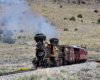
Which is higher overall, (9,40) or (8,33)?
(8,33)

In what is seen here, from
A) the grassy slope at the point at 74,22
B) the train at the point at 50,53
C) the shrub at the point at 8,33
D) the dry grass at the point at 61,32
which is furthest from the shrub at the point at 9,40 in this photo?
the train at the point at 50,53

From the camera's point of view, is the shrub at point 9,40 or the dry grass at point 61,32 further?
the shrub at point 9,40

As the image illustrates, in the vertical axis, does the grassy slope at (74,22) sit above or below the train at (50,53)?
above

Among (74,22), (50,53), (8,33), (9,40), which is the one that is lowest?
(50,53)

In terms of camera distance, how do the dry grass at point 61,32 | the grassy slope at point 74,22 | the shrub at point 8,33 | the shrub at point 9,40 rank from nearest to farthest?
the dry grass at point 61,32 < the shrub at point 9,40 < the shrub at point 8,33 < the grassy slope at point 74,22

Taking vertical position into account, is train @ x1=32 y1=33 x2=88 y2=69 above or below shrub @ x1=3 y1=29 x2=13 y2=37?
below

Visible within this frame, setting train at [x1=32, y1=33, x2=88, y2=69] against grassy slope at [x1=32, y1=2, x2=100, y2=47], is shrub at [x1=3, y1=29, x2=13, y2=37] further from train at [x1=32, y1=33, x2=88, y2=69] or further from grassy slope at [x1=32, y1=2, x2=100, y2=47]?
train at [x1=32, y1=33, x2=88, y2=69]

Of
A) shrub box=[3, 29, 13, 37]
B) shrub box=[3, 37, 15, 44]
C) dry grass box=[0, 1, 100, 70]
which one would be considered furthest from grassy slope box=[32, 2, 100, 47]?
shrub box=[3, 29, 13, 37]

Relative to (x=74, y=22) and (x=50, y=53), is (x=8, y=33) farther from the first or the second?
(x=50, y=53)

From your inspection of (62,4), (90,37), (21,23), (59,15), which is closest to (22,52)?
(21,23)

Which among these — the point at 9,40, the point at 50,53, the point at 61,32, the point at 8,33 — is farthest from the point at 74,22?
the point at 50,53

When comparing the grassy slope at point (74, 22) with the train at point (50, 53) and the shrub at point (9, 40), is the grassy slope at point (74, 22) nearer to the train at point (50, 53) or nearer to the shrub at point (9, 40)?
the shrub at point (9, 40)

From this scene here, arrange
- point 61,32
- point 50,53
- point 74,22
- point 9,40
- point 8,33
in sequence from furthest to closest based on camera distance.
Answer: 1. point 74,22
2. point 61,32
3. point 8,33
4. point 9,40
5. point 50,53

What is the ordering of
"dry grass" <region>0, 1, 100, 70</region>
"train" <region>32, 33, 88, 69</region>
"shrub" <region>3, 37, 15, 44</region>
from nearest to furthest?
1. "train" <region>32, 33, 88, 69</region>
2. "dry grass" <region>0, 1, 100, 70</region>
3. "shrub" <region>3, 37, 15, 44</region>
